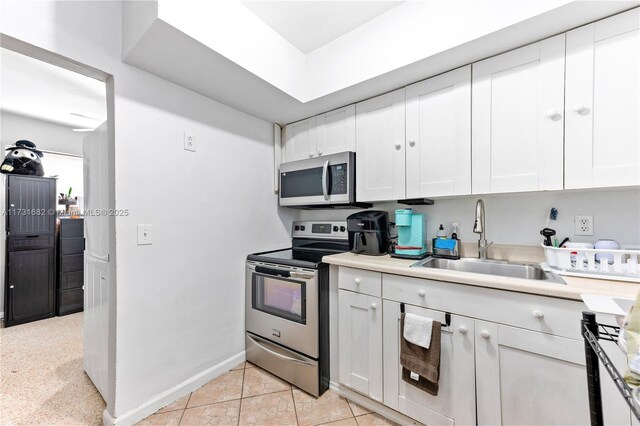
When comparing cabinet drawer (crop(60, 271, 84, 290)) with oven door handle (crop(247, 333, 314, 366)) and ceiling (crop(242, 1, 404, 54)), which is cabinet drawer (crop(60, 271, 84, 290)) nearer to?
oven door handle (crop(247, 333, 314, 366))

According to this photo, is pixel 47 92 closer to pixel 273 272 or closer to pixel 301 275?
pixel 273 272

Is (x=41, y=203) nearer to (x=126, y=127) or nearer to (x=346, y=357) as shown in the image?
(x=126, y=127)

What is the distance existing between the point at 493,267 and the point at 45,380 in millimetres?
3203

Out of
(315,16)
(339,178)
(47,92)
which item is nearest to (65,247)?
(47,92)

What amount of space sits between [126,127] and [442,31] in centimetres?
185

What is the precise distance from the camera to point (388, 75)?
1.66 metres

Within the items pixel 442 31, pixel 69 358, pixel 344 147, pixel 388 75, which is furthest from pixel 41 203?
pixel 442 31

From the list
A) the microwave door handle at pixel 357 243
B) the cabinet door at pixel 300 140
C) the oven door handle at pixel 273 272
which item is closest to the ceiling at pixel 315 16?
the cabinet door at pixel 300 140

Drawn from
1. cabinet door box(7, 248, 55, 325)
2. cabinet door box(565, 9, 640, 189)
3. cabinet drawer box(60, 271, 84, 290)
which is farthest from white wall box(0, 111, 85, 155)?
cabinet door box(565, 9, 640, 189)

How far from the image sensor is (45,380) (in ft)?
6.25

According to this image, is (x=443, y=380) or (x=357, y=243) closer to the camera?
(x=443, y=380)

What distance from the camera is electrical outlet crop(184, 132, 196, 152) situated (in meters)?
1.81

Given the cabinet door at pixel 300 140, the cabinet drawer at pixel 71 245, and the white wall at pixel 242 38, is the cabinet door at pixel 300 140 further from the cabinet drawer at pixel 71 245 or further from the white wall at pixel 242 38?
the cabinet drawer at pixel 71 245

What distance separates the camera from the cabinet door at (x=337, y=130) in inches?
81.6
